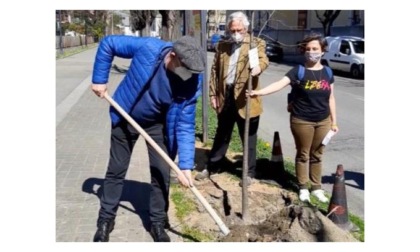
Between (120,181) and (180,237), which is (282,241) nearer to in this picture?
(180,237)

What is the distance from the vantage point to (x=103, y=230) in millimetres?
3672

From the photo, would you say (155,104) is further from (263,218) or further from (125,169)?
(263,218)

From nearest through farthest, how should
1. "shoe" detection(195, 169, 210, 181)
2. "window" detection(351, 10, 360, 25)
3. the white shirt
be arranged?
the white shirt < "shoe" detection(195, 169, 210, 181) < "window" detection(351, 10, 360, 25)

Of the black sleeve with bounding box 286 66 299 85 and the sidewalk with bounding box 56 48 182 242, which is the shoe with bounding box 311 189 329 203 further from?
the sidewalk with bounding box 56 48 182 242

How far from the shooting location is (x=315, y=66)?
427cm

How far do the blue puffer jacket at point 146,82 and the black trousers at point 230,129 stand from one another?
4.17 ft

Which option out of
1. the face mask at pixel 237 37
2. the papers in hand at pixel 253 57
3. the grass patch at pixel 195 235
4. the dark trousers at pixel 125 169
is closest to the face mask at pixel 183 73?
the dark trousers at pixel 125 169

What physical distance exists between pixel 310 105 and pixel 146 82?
5.62 feet

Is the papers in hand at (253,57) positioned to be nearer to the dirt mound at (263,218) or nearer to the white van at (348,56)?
the dirt mound at (263,218)

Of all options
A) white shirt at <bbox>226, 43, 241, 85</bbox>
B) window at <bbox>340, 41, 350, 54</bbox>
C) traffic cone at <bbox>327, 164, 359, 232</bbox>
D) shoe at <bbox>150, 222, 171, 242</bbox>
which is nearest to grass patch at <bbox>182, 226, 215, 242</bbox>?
shoe at <bbox>150, 222, 171, 242</bbox>

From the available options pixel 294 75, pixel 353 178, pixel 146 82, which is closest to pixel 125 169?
pixel 146 82

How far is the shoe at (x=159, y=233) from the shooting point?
3.66m

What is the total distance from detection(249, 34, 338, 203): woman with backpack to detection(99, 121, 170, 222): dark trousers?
1180 millimetres

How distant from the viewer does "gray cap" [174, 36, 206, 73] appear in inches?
122
